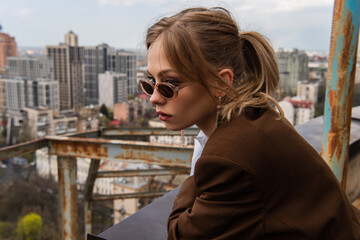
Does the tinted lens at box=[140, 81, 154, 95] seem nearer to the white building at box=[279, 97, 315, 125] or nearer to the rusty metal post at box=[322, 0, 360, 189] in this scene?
the rusty metal post at box=[322, 0, 360, 189]

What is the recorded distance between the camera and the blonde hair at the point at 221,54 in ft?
2.65

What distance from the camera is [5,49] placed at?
40.8 m

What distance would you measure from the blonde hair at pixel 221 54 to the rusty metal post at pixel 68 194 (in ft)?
4.09

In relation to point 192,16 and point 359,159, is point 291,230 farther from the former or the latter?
point 359,159

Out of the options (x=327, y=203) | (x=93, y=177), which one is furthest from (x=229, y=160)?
(x=93, y=177)

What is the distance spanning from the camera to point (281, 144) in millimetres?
705

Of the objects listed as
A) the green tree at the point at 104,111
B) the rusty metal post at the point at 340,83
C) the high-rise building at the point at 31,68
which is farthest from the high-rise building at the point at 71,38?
the rusty metal post at the point at 340,83

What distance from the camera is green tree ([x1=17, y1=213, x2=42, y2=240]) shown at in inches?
1096

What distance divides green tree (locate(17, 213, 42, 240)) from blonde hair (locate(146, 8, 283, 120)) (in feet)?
98.8

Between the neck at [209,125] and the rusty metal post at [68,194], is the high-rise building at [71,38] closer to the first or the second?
the rusty metal post at [68,194]

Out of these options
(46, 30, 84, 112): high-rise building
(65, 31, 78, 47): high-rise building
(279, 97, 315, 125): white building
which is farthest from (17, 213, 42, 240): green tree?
(65, 31, 78, 47): high-rise building

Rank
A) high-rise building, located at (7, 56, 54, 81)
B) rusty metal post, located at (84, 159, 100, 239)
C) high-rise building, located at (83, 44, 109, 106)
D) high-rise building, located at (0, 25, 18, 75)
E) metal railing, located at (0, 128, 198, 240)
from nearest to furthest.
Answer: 1. metal railing, located at (0, 128, 198, 240)
2. rusty metal post, located at (84, 159, 100, 239)
3. high-rise building, located at (83, 44, 109, 106)
4. high-rise building, located at (7, 56, 54, 81)
5. high-rise building, located at (0, 25, 18, 75)

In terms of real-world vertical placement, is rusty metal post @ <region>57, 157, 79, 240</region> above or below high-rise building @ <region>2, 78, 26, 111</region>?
above

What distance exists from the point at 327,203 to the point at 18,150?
5.13ft
